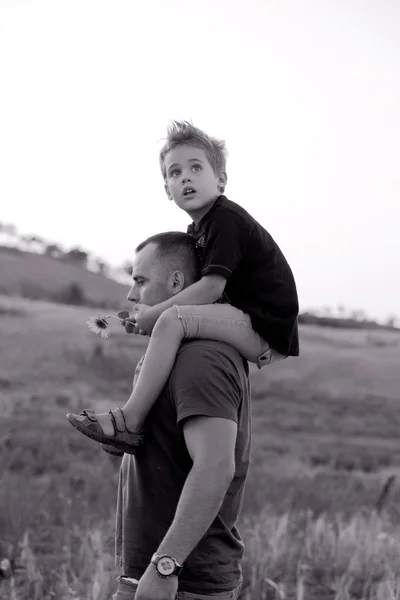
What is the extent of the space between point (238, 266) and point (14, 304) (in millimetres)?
41363

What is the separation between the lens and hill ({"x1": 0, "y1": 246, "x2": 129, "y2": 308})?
60469 mm

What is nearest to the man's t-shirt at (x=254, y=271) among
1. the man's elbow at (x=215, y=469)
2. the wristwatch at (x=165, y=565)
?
the man's elbow at (x=215, y=469)

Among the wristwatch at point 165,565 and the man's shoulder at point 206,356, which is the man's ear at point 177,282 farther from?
the wristwatch at point 165,565

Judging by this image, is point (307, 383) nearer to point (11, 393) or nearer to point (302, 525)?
point (11, 393)

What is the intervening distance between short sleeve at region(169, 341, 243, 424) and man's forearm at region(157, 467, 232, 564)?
0.16 m

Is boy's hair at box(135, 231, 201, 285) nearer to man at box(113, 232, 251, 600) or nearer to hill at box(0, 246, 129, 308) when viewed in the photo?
man at box(113, 232, 251, 600)

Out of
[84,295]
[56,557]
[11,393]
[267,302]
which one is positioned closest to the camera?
[267,302]

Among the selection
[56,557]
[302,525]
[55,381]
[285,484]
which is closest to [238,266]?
[56,557]

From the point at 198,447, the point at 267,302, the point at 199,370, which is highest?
the point at 267,302

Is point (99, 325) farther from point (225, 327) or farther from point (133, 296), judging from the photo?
point (225, 327)

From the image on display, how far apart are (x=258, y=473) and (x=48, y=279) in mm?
58372

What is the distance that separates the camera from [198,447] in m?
2.29

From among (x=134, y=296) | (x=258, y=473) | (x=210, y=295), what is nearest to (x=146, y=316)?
(x=134, y=296)

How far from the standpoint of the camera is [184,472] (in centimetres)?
243
